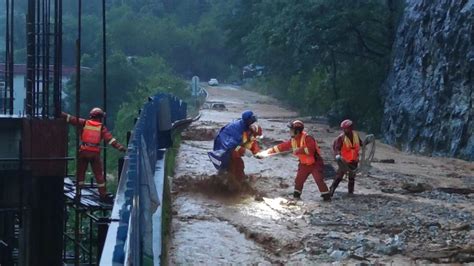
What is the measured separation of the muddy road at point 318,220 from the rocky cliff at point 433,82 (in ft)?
20.4

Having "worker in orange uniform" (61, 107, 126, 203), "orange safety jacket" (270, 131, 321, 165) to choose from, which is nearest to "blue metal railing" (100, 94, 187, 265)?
"worker in orange uniform" (61, 107, 126, 203)

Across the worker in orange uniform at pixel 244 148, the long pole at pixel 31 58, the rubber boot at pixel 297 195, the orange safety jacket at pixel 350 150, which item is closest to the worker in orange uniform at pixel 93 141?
the worker in orange uniform at pixel 244 148

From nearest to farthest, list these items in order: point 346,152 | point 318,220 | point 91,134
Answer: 1. point 318,220
2. point 91,134
3. point 346,152

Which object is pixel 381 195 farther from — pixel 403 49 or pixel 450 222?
pixel 403 49

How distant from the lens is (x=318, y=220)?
13133 mm

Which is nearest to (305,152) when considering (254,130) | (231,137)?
(254,130)

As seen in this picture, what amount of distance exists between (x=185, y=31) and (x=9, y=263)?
8468cm

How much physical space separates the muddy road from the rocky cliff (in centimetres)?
621

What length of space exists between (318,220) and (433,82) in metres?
17.3

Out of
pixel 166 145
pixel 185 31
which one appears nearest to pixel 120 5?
pixel 185 31

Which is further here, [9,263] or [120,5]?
[120,5]

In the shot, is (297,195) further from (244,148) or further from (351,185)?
(244,148)

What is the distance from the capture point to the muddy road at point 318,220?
36.4 ft

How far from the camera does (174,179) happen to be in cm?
1714
